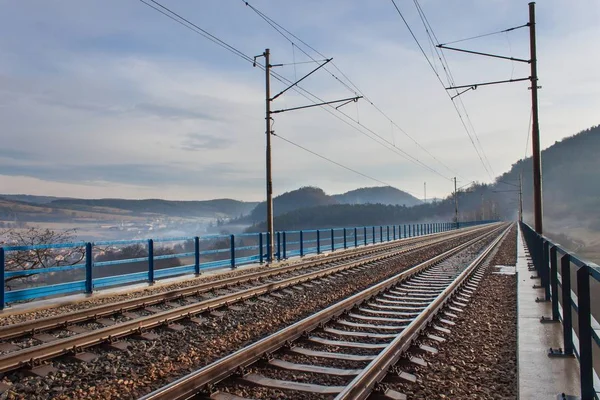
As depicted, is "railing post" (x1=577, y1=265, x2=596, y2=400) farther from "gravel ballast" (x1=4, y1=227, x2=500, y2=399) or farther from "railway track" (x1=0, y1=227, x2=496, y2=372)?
"railway track" (x1=0, y1=227, x2=496, y2=372)

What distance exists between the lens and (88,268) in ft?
36.2

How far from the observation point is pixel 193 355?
6.28 meters

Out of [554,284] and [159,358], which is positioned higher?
[554,284]

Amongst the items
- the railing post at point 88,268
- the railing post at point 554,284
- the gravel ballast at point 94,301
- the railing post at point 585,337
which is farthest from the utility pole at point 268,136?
the railing post at point 585,337

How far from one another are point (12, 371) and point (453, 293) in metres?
8.56

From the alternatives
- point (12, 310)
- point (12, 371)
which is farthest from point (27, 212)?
point (12, 371)

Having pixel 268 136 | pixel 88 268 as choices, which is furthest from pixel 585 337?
pixel 268 136

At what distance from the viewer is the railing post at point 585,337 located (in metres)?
4.36

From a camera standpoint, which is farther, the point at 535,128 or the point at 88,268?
the point at 535,128

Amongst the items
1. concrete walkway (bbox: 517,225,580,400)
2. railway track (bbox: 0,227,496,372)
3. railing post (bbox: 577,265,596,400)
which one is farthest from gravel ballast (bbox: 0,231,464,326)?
railing post (bbox: 577,265,596,400)

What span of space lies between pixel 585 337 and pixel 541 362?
147 centimetres

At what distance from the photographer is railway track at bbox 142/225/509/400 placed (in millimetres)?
4859

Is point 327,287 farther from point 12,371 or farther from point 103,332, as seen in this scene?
point 12,371

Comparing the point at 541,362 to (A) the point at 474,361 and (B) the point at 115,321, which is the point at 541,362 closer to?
(A) the point at 474,361
